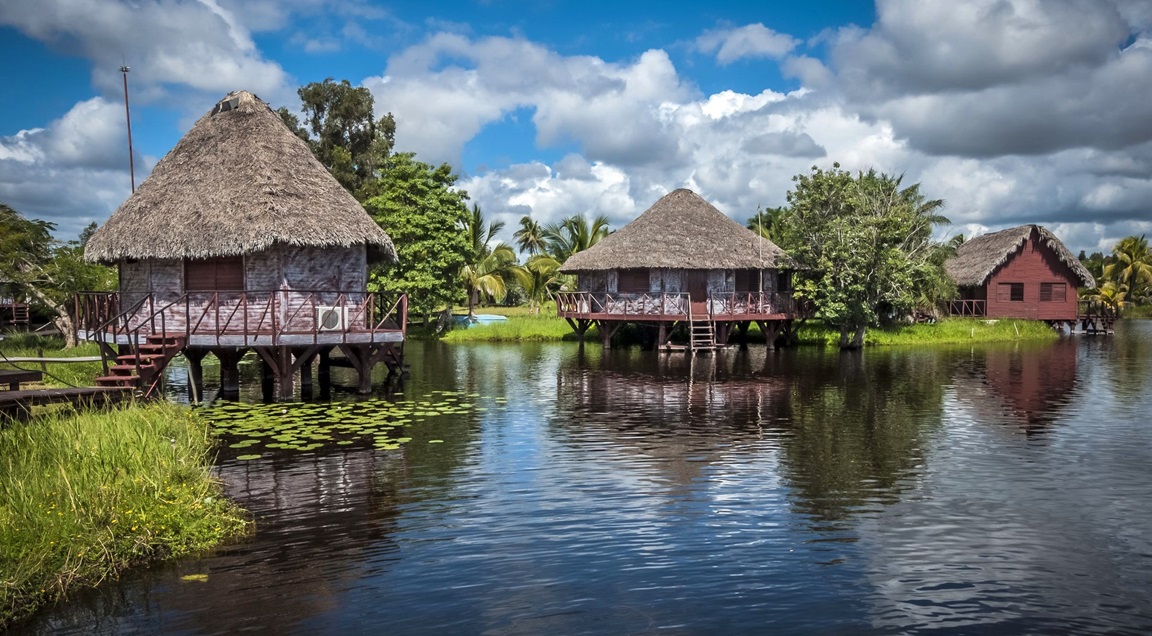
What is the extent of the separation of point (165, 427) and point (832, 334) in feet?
97.8

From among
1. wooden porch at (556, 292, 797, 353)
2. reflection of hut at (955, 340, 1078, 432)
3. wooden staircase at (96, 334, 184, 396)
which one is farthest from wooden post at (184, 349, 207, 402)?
reflection of hut at (955, 340, 1078, 432)

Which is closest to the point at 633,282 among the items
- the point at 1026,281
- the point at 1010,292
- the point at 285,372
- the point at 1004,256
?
the point at 285,372

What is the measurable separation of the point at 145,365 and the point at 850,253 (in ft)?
83.4

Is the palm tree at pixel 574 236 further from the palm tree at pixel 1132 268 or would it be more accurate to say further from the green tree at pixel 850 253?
the palm tree at pixel 1132 268

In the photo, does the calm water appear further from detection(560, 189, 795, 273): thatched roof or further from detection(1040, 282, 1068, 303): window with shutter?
detection(1040, 282, 1068, 303): window with shutter

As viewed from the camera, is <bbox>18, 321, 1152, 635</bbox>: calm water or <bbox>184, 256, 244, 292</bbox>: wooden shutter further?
<bbox>184, 256, 244, 292</bbox>: wooden shutter

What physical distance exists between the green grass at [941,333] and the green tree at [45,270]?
1125 inches

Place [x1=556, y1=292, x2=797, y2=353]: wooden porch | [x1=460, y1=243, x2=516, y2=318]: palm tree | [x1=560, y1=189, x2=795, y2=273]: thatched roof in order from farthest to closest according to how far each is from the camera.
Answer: [x1=460, y1=243, x2=516, y2=318]: palm tree
[x1=560, y1=189, x2=795, y2=273]: thatched roof
[x1=556, y1=292, x2=797, y2=353]: wooden porch

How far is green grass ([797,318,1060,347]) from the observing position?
36.8m

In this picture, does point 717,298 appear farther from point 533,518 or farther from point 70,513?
point 70,513

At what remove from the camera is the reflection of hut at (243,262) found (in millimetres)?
18906

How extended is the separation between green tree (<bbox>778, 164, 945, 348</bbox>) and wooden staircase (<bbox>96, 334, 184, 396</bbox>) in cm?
2441

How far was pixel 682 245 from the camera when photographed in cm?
3522

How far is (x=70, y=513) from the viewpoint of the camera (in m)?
8.06
